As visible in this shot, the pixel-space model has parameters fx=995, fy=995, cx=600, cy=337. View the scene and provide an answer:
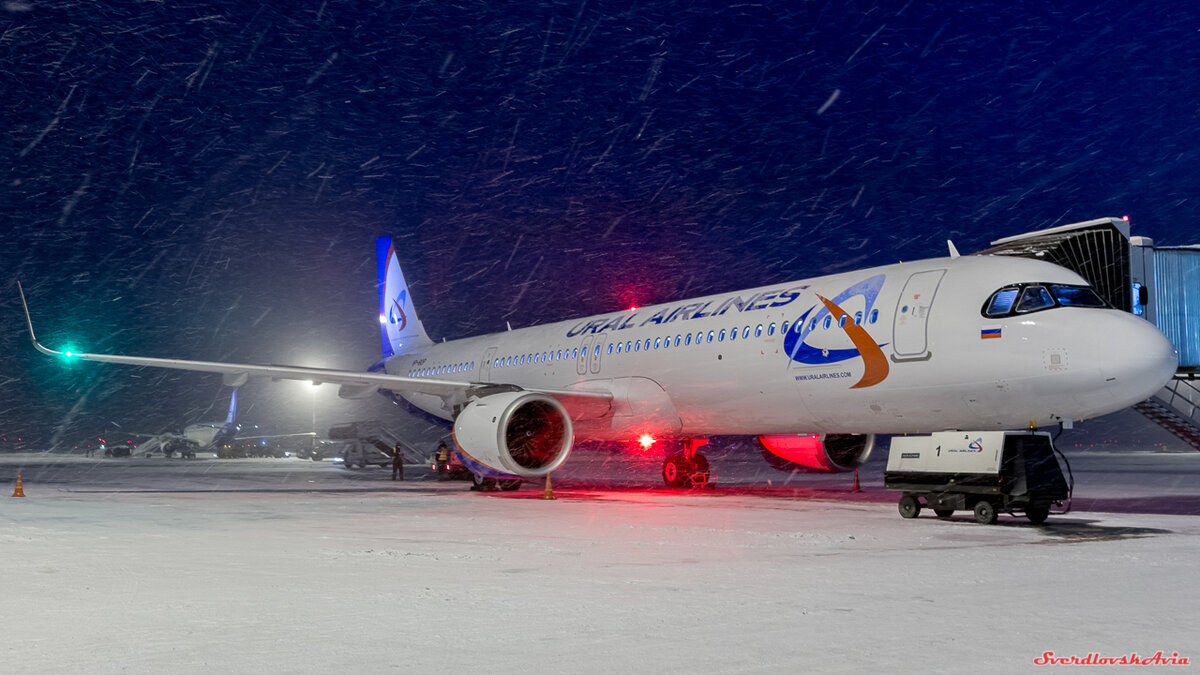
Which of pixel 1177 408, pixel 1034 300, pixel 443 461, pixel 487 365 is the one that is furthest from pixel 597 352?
pixel 1177 408

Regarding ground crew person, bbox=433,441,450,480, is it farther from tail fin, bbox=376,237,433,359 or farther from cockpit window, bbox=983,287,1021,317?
cockpit window, bbox=983,287,1021,317

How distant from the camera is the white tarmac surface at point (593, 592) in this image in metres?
5.33

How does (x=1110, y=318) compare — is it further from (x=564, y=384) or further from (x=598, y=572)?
(x=564, y=384)

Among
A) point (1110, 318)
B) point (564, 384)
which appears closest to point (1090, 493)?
point (1110, 318)

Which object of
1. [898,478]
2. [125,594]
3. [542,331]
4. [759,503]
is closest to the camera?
[125,594]

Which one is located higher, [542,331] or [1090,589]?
[542,331]

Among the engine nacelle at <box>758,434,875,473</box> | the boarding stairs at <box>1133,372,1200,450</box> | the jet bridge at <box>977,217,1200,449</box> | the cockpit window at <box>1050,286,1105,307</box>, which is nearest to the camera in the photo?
the cockpit window at <box>1050,286,1105,307</box>

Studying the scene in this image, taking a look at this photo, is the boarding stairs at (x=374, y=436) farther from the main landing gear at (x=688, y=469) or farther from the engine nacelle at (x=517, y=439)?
the engine nacelle at (x=517, y=439)

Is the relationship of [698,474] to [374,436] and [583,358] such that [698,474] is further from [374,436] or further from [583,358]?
[374,436]

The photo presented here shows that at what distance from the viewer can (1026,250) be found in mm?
15828

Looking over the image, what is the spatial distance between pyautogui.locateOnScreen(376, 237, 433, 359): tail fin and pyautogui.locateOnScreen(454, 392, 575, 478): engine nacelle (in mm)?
14106

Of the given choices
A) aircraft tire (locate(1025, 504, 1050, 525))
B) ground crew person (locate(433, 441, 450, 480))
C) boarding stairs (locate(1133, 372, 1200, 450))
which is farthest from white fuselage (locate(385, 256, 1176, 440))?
ground crew person (locate(433, 441, 450, 480))

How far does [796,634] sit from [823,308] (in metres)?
11.2

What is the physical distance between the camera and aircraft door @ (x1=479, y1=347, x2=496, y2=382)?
2653 centimetres
